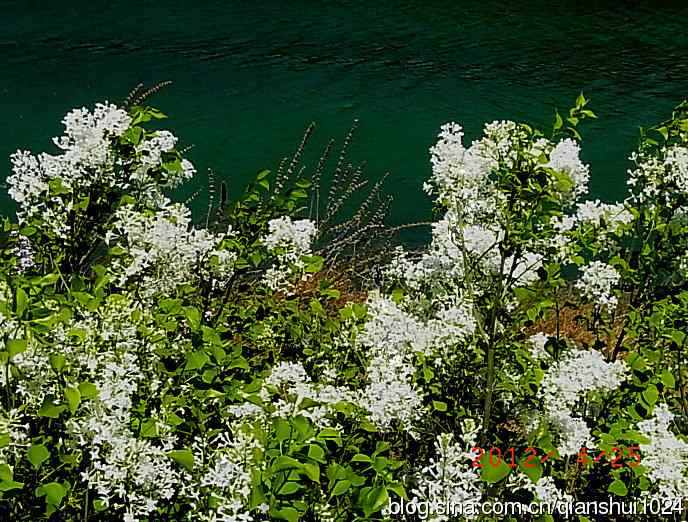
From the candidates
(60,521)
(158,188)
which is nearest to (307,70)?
(158,188)

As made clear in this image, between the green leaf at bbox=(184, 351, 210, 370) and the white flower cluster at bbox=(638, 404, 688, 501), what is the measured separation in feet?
3.43

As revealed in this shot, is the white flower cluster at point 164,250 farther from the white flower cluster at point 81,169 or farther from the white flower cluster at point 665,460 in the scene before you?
the white flower cluster at point 665,460

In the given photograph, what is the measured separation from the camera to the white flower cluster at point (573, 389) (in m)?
2.32

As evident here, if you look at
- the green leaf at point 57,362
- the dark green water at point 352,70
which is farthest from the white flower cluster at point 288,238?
the dark green water at point 352,70

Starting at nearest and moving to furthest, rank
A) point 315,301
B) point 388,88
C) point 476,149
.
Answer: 1. point 476,149
2. point 315,301
3. point 388,88

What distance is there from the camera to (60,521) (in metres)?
2.17

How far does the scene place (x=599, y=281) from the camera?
2.73 metres

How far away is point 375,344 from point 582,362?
549 millimetres

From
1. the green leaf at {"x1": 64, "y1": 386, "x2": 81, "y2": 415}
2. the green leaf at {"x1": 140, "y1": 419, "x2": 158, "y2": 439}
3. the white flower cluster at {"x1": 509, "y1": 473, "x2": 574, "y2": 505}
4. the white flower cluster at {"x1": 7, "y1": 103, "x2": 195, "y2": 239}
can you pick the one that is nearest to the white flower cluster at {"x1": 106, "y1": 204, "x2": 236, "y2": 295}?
the white flower cluster at {"x1": 7, "y1": 103, "x2": 195, "y2": 239}

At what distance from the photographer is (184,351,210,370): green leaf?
Answer: 83.8 inches

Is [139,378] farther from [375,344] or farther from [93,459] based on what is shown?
[375,344]

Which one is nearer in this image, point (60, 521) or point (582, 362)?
point (60, 521)
